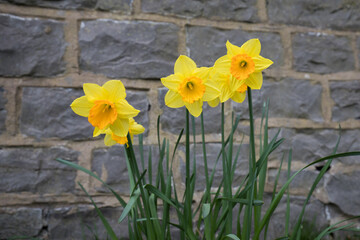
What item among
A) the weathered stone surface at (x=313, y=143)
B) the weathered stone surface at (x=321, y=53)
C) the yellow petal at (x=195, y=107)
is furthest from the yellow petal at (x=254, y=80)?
the weathered stone surface at (x=321, y=53)

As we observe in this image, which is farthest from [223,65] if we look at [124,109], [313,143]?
[313,143]

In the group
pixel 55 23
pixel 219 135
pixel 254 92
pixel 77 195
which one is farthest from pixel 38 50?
pixel 254 92

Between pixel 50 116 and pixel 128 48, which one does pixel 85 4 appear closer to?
pixel 128 48

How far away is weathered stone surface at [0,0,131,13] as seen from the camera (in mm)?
1396

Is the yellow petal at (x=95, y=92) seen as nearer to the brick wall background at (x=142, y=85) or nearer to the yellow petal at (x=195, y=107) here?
the yellow petal at (x=195, y=107)

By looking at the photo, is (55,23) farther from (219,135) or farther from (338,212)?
(338,212)

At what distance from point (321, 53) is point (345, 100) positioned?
10.4 inches

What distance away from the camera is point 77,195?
1.37m

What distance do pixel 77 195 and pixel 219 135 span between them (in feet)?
2.19

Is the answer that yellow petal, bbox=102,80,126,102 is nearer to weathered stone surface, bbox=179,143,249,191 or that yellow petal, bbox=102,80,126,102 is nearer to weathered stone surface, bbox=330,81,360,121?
weathered stone surface, bbox=179,143,249,191

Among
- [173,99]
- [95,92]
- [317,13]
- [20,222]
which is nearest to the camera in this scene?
[95,92]

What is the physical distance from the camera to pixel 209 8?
5.16ft

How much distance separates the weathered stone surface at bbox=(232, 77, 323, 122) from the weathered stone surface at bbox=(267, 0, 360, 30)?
0.32 m

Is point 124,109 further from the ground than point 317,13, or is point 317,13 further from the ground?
point 317,13
